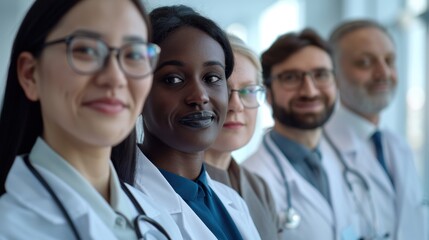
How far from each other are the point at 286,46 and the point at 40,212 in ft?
4.55

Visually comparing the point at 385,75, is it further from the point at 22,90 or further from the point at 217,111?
the point at 22,90

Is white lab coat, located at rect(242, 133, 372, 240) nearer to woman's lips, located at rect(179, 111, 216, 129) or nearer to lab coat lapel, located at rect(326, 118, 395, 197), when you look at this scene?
lab coat lapel, located at rect(326, 118, 395, 197)

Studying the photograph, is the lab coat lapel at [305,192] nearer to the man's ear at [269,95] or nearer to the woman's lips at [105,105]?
the man's ear at [269,95]

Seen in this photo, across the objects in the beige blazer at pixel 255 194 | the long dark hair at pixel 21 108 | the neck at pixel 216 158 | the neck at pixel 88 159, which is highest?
the long dark hair at pixel 21 108

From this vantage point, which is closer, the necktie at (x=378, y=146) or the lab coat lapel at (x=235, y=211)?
the lab coat lapel at (x=235, y=211)

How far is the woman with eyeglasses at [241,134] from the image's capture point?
164 centimetres

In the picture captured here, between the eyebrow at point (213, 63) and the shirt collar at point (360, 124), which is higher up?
the eyebrow at point (213, 63)

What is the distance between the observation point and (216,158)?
5.45 ft

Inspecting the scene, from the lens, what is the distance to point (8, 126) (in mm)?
1012

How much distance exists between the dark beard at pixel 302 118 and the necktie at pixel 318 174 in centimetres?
11

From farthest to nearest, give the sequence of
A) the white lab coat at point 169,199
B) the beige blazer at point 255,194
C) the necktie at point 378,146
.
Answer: the necktie at point 378,146 < the beige blazer at point 255,194 < the white lab coat at point 169,199

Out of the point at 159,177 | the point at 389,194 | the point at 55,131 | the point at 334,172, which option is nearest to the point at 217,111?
the point at 159,177

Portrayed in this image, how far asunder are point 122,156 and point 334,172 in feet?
4.21

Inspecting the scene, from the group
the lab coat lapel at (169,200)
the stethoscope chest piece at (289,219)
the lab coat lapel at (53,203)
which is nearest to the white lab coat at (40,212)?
the lab coat lapel at (53,203)
